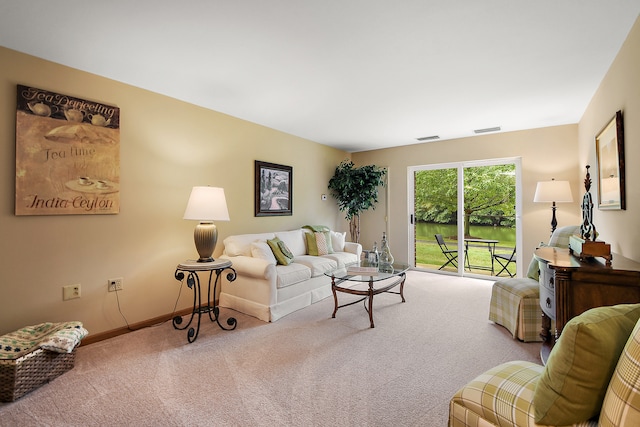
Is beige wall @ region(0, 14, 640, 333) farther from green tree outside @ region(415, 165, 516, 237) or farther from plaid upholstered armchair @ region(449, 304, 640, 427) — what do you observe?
plaid upholstered armchair @ region(449, 304, 640, 427)

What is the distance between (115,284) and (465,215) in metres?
5.11

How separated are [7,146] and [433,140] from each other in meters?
5.43

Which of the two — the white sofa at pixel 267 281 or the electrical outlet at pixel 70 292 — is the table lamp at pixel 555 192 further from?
the electrical outlet at pixel 70 292

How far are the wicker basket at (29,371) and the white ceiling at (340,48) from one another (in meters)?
2.22

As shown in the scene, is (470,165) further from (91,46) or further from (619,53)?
(91,46)

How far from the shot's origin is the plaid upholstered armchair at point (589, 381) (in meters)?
0.81

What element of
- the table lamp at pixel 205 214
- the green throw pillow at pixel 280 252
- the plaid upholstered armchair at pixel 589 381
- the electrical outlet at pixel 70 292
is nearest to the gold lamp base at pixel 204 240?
the table lamp at pixel 205 214

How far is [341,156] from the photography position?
605 cm

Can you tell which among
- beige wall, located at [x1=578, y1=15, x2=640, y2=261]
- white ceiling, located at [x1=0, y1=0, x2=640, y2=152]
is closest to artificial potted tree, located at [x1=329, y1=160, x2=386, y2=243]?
white ceiling, located at [x1=0, y1=0, x2=640, y2=152]

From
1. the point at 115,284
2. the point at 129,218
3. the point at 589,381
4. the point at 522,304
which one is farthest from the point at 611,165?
the point at 115,284

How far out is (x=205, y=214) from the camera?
287cm

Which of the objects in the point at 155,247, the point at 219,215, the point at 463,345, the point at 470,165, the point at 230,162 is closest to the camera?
the point at 463,345

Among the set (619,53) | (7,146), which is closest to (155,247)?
(7,146)

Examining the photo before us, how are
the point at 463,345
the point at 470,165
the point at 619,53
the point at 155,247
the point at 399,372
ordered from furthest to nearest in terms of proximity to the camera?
the point at 470,165
the point at 155,247
the point at 463,345
the point at 619,53
the point at 399,372
